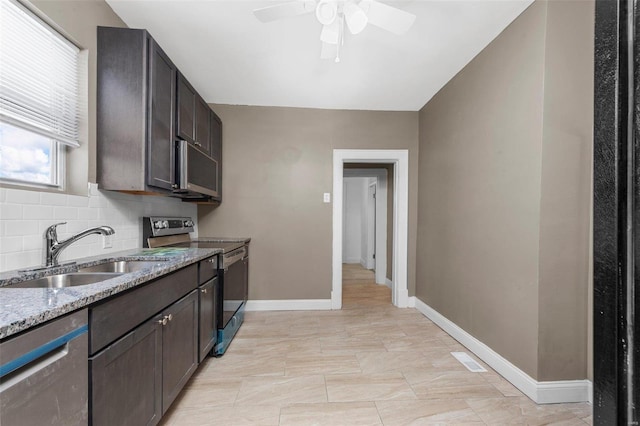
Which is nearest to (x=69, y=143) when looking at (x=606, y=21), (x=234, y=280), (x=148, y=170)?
(x=148, y=170)

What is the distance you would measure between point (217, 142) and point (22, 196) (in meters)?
2.00

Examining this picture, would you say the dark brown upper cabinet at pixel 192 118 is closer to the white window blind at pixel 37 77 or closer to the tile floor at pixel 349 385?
the white window blind at pixel 37 77

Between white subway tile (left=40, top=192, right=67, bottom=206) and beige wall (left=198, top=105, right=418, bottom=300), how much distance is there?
73.4 inches

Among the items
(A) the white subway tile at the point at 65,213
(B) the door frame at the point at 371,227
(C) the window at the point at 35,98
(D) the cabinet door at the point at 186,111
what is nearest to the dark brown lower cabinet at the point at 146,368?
(A) the white subway tile at the point at 65,213

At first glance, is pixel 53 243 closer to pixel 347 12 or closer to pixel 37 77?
pixel 37 77

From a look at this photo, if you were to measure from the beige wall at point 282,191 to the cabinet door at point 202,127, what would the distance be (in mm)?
573

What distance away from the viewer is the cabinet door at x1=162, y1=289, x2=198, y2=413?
1.49 m

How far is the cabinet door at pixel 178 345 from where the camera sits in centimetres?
149

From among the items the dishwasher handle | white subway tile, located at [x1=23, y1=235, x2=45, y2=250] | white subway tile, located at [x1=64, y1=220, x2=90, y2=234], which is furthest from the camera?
white subway tile, located at [x1=64, y1=220, x2=90, y2=234]

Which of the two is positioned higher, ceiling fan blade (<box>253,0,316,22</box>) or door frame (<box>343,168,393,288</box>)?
ceiling fan blade (<box>253,0,316,22</box>)

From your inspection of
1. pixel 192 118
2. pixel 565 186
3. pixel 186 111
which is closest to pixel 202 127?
pixel 192 118

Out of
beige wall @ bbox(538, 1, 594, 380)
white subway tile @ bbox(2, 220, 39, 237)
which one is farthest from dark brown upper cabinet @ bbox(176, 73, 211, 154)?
beige wall @ bbox(538, 1, 594, 380)

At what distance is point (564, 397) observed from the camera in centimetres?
176

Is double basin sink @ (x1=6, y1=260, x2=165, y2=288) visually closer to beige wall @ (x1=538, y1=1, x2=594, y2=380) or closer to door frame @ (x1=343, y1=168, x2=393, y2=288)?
beige wall @ (x1=538, y1=1, x2=594, y2=380)
